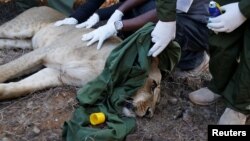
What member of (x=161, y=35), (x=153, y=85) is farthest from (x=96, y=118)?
(x=161, y=35)

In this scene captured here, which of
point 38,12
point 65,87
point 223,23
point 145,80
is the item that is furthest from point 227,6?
point 38,12

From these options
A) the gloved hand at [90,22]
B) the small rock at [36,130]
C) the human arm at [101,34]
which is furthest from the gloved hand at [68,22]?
the small rock at [36,130]

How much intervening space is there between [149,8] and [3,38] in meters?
1.60

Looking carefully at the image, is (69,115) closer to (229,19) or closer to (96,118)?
(96,118)

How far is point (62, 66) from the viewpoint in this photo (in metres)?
3.85

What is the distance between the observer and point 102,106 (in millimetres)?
3184

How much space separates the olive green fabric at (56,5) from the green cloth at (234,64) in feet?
7.56

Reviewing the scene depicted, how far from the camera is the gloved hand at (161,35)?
3.08 m

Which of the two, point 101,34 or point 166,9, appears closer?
point 166,9

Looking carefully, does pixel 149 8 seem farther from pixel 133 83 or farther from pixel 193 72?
pixel 133 83

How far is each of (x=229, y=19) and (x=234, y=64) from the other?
0.43 m

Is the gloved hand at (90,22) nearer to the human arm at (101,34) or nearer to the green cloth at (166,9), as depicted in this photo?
the human arm at (101,34)

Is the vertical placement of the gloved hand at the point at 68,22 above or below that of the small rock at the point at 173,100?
above

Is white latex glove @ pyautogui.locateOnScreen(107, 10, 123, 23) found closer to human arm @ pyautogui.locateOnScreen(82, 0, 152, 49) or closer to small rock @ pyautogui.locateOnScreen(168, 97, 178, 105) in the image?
human arm @ pyautogui.locateOnScreen(82, 0, 152, 49)
